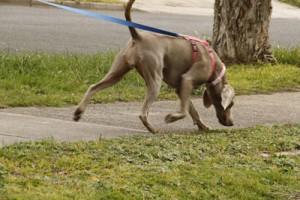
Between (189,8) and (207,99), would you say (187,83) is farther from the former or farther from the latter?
(189,8)

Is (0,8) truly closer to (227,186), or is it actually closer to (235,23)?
(235,23)

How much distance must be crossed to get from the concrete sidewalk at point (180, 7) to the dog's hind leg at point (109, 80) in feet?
44.7

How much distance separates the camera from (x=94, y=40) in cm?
1648

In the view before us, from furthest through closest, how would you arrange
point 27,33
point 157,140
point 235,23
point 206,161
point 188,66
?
1. point 27,33
2. point 235,23
3. point 188,66
4. point 157,140
5. point 206,161

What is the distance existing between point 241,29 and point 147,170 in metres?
6.70

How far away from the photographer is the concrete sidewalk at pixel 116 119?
756 centimetres

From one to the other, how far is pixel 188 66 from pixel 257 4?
4.68m

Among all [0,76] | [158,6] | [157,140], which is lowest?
[158,6]

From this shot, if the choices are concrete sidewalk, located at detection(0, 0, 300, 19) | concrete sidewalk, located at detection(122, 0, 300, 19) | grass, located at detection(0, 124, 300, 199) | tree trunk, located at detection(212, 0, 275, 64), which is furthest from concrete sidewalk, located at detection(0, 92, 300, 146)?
concrete sidewalk, located at detection(122, 0, 300, 19)

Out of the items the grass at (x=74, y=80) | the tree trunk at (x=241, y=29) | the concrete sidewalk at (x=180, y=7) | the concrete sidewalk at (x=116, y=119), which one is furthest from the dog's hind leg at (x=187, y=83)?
the concrete sidewalk at (x=180, y=7)

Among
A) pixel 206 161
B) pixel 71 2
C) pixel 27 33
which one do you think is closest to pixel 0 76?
pixel 206 161

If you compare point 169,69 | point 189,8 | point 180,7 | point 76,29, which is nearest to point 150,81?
point 169,69

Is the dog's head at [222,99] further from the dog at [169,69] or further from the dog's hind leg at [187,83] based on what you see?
the dog's hind leg at [187,83]

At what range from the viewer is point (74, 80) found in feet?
34.9
